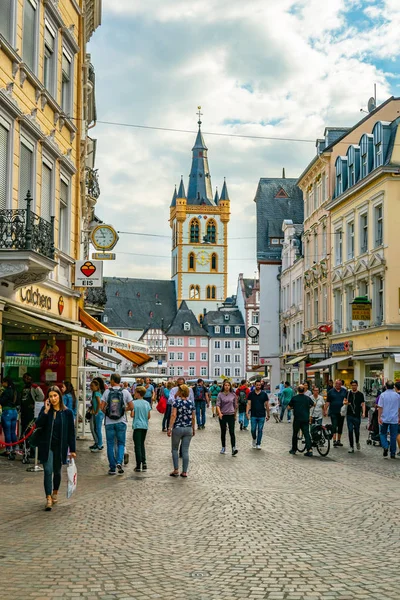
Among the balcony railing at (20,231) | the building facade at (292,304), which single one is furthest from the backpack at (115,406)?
the building facade at (292,304)

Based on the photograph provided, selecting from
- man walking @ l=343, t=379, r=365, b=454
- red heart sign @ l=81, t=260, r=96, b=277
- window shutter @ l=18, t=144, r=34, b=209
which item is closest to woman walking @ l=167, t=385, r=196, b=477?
window shutter @ l=18, t=144, r=34, b=209

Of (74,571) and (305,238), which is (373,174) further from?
(74,571)

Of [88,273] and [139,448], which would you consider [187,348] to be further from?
[139,448]

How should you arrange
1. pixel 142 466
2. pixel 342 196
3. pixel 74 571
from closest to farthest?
pixel 74 571 < pixel 142 466 < pixel 342 196

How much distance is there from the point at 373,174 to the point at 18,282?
81.4ft

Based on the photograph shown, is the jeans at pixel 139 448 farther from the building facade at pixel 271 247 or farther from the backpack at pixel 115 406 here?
the building facade at pixel 271 247

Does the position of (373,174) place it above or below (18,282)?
above

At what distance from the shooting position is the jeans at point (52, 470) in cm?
1082

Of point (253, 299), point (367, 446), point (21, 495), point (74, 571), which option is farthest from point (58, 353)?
point (253, 299)

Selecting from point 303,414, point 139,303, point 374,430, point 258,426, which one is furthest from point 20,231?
point 139,303

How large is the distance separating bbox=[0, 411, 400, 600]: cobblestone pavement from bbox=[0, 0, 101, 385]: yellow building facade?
3736 mm

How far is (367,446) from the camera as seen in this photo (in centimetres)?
2267

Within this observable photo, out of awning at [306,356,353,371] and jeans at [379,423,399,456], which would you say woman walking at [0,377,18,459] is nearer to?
jeans at [379,423,399,456]

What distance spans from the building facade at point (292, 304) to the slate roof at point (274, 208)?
425 cm
